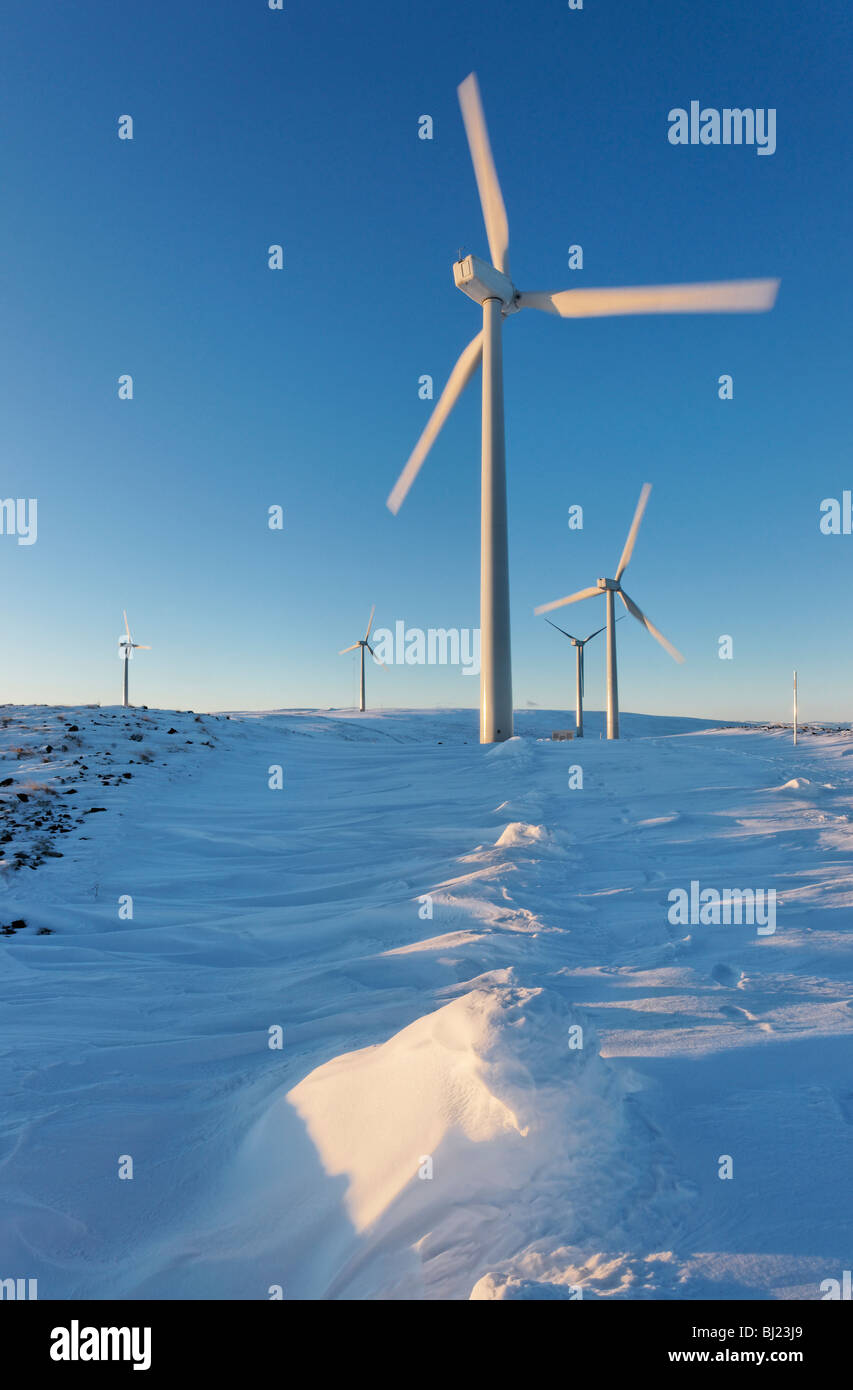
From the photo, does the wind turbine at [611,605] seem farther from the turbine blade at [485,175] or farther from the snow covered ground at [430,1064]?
the snow covered ground at [430,1064]

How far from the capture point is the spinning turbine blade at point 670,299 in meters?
16.5

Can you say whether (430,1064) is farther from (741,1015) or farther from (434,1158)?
(741,1015)

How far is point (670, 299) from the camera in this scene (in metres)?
17.9

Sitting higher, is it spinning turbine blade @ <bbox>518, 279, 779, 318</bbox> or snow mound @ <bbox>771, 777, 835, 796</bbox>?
spinning turbine blade @ <bbox>518, 279, 779, 318</bbox>

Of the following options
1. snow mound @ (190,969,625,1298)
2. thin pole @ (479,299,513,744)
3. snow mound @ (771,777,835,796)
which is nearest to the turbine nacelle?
thin pole @ (479,299,513,744)

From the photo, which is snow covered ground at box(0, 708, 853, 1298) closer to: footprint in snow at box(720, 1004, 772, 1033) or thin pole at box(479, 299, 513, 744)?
footprint in snow at box(720, 1004, 772, 1033)

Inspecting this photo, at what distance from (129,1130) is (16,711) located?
1980 cm

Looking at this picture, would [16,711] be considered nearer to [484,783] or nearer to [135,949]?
[484,783]

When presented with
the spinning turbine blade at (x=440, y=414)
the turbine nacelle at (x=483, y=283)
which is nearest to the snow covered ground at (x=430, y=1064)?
the spinning turbine blade at (x=440, y=414)

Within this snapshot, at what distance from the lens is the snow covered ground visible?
87.3 inches

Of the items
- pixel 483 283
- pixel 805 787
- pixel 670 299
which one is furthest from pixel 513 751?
pixel 483 283

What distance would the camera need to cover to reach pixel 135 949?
234 inches

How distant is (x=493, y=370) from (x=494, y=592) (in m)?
7.08

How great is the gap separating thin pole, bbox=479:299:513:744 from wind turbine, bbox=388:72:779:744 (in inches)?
1.2
